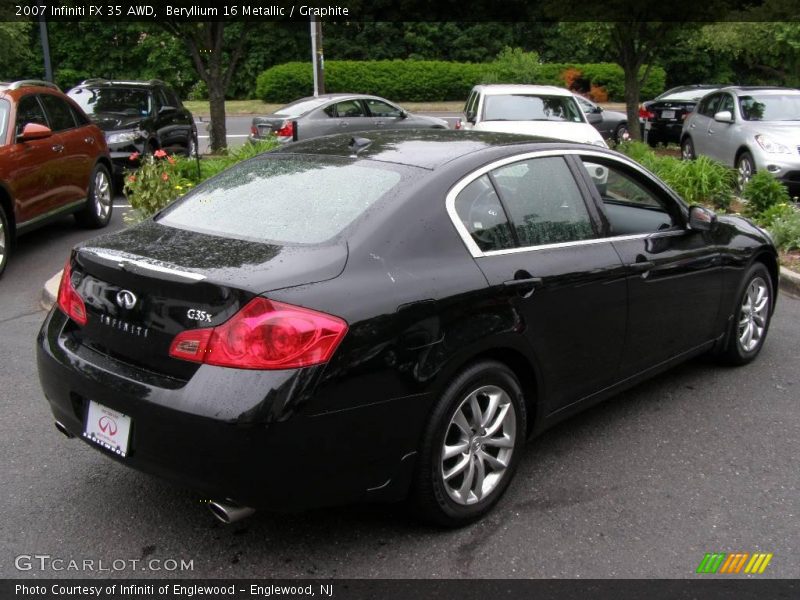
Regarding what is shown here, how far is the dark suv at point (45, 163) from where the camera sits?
7871 mm

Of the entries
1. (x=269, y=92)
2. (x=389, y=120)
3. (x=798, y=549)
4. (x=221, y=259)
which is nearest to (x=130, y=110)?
(x=389, y=120)

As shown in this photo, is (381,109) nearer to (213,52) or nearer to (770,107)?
(213,52)

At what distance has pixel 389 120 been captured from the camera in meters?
18.2

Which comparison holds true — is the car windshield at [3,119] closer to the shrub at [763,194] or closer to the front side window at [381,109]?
the shrub at [763,194]

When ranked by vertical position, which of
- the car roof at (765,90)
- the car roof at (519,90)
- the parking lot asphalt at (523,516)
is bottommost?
the parking lot asphalt at (523,516)

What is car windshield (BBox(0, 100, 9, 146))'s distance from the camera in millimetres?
7893

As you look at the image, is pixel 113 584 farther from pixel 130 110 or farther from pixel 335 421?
pixel 130 110

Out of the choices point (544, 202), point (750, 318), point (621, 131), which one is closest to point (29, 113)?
point (544, 202)

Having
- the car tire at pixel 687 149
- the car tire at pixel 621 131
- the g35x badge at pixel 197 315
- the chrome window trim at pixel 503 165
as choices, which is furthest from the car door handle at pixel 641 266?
the car tire at pixel 621 131

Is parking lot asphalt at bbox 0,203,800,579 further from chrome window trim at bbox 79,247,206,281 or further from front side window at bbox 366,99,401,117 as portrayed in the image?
front side window at bbox 366,99,401,117

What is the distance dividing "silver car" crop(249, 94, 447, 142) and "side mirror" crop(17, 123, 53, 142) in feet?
23.9

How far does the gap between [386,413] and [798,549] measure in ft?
5.94

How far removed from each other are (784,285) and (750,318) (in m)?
2.45

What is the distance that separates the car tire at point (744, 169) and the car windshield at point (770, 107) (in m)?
0.82
